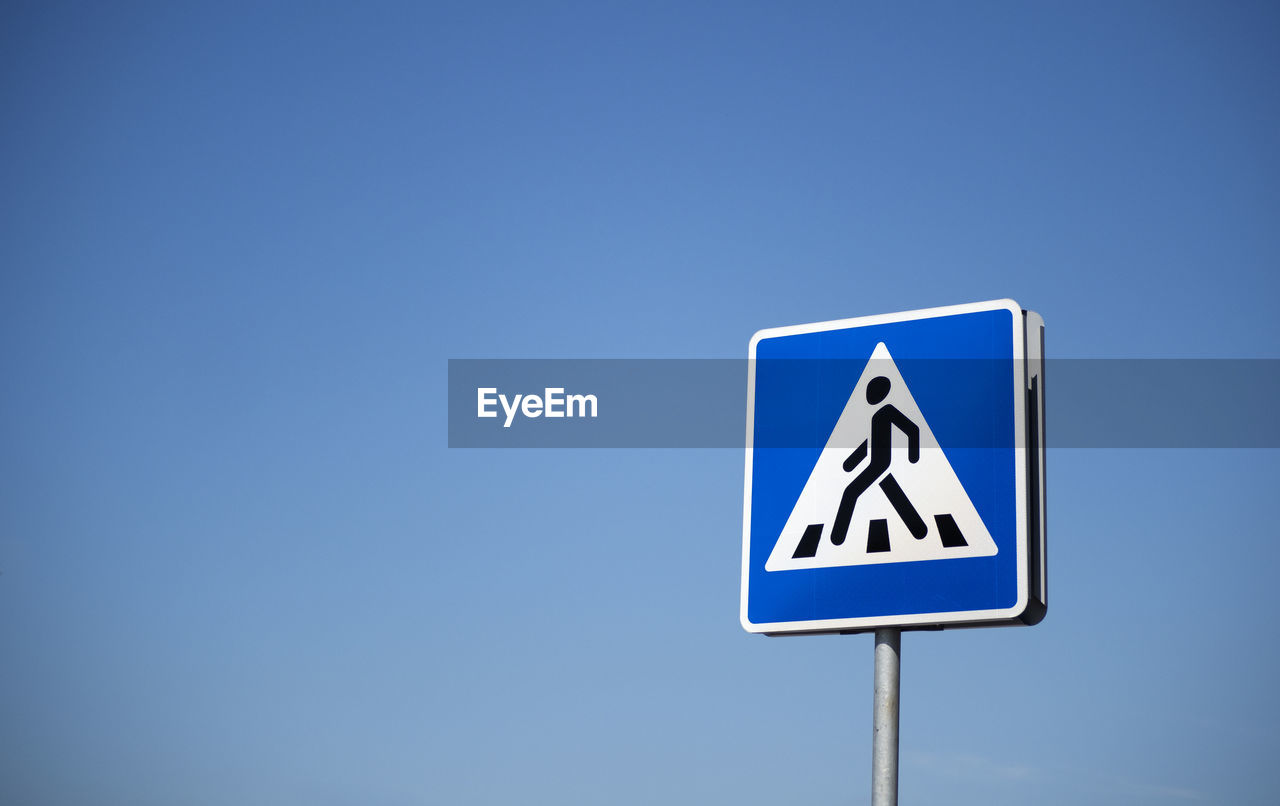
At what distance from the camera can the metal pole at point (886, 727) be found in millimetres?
3113

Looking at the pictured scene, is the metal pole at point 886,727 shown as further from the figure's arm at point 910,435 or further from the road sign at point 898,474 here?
the figure's arm at point 910,435

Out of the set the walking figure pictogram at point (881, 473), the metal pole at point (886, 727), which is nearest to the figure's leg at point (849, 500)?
the walking figure pictogram at point (881, 473)

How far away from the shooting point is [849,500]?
3.60 metres

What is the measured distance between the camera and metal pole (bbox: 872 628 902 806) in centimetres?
311

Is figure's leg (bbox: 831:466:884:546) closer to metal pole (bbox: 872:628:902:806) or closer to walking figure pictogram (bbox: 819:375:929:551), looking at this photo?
walking figure pictogram (bbox: 819:375:929:551)

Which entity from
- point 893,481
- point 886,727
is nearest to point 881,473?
point 893,481

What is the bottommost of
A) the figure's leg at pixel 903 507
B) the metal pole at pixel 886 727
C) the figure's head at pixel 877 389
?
the metal pole at pixel 886 727

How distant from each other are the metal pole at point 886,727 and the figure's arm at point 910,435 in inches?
21.1

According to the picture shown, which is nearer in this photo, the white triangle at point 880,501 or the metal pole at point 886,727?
the metal pole at point 886,727

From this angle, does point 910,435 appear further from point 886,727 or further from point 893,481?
point 886,727

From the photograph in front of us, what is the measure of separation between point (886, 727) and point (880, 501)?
672mm

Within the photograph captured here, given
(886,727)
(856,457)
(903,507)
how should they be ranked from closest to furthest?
1. (886,727)
2. (903,507)
3. (856,457)

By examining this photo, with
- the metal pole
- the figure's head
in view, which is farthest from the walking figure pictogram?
the metal pole

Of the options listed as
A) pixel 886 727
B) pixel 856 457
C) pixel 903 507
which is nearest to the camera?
pixel 886 727
